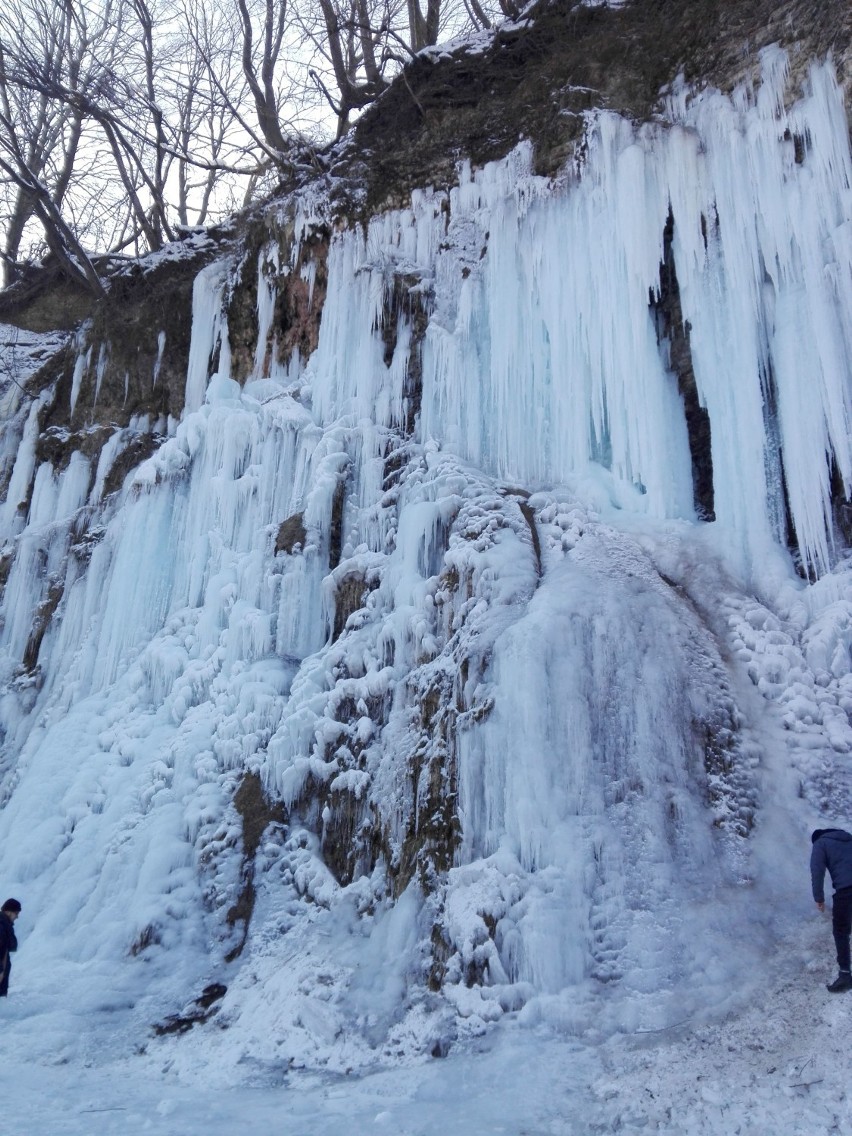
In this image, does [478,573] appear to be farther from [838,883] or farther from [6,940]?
[6,940]

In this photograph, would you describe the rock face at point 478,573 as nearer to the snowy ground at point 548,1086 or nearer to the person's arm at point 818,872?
the snowy ground at point 548,1086

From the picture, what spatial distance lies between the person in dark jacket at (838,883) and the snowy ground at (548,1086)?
172 millimetres

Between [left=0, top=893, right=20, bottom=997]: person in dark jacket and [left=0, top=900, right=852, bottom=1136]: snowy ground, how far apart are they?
0.61 m

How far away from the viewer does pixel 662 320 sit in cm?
990

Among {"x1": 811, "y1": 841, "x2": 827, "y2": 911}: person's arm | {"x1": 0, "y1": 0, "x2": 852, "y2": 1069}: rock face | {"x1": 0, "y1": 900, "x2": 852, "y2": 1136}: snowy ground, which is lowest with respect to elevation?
{"x1": 0, "y1": 900, "x2": 852, "y2": 1136}: snowy ground

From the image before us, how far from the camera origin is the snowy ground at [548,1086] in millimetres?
4184

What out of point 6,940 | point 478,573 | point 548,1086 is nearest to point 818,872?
point 548,1086

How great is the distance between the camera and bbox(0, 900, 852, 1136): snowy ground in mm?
4184

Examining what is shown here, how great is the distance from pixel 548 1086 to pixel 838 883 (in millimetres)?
1910

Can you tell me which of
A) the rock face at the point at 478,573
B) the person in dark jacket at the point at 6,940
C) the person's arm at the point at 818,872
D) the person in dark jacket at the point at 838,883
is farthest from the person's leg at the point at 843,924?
the person in dark jacket at the point at 6,940

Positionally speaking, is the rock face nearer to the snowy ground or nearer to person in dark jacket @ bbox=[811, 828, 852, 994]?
the snowy ground

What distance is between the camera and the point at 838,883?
4977mm

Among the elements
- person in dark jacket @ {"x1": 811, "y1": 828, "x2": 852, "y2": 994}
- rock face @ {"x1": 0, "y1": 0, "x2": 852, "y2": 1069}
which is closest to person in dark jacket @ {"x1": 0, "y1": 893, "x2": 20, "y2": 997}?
rock face @ {"x1": 0, "y1": 0, "x2": 852, "y2": 1069}

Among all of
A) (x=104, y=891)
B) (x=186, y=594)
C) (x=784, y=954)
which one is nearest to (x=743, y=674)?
(x=784, y=954)
